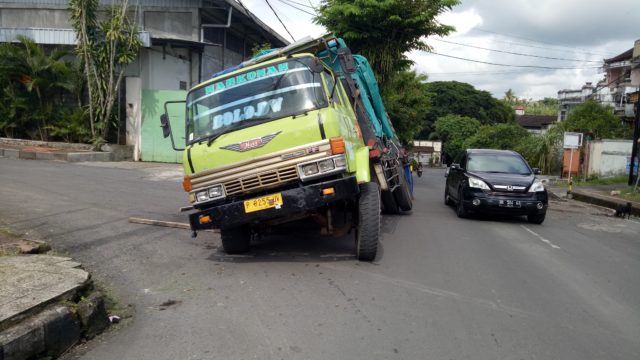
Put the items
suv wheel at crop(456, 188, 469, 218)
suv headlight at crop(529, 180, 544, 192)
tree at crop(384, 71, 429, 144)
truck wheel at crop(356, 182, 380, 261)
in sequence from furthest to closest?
tree at crop(384, 71, 429, 144), suv wheel at crop(456, 188, 469, 218), suv headlight at crop(529, 180, 544, 192), truck wheel at crop(356, 182, 380, 261)

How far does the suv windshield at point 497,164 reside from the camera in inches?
444

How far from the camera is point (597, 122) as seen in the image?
33188 millimetres

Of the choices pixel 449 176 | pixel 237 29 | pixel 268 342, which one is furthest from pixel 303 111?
pixel 237 29

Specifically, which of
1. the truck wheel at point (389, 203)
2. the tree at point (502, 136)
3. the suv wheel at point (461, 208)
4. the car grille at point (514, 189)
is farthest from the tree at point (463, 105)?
the car grille at point (514, 189)

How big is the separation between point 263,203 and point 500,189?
19.9ft

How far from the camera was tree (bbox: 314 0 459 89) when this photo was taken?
54.2 ft

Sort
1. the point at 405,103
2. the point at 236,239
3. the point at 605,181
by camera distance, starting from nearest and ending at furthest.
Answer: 1. the point at 236,239
2. the point at 405,103
3. the point at 605,181

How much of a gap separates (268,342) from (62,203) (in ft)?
22.9

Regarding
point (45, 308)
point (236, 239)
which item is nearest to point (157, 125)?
point (236, 239)

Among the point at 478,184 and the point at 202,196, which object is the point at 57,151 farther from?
the point at 478,184

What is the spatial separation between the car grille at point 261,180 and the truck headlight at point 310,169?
97mm

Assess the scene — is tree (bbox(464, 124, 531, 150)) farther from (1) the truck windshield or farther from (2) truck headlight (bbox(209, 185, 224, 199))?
(2) truck headlight (bbox(209, 185, 224, 199))

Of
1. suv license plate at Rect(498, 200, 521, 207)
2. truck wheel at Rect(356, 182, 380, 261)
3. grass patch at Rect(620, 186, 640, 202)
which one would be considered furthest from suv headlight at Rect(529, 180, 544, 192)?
grass patch at Rect(620, 186, 640, 202)

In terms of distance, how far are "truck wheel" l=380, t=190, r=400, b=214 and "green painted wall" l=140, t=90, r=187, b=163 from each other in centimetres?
900
